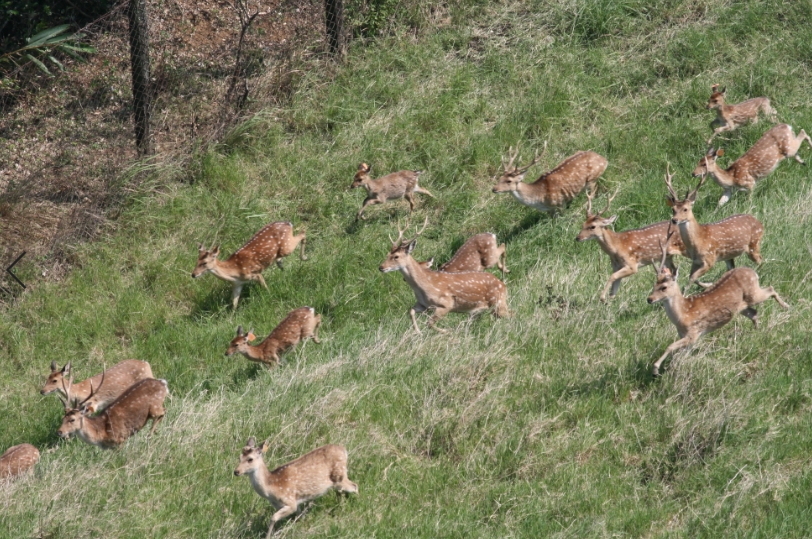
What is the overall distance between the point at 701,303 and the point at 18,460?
5.65 metres

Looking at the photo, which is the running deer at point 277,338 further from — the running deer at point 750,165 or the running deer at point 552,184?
the running deer at point 750,165

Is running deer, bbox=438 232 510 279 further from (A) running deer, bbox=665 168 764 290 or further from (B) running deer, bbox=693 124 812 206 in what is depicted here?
(B) running deer, bbox=693 124 812 206

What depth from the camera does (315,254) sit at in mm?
13219

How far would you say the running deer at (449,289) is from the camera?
1105 cm

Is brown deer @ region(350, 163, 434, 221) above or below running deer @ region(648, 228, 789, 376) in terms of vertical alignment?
below

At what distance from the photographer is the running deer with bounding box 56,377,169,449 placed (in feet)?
33.3

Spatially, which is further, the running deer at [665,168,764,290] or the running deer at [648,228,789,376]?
the running deer at [665,168,764,290]

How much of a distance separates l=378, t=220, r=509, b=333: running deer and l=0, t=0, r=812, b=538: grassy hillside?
0.84ft

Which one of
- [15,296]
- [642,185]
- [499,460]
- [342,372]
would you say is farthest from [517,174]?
[15,296]

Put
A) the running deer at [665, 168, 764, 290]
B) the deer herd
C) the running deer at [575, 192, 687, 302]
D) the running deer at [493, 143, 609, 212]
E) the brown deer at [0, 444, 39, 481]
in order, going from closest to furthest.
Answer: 1. the deer herd
2. the brown deer at [0, 444, 39, 481]
3. the running deer at [665, 168, 764, 290]
4. the running deer at [575, 192, 687, 302]
5. the running deer at [493, 143, 609, 212]

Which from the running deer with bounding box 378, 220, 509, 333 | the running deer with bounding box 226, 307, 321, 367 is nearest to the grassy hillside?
the running deer with bounding box 226, 307, 321, 367

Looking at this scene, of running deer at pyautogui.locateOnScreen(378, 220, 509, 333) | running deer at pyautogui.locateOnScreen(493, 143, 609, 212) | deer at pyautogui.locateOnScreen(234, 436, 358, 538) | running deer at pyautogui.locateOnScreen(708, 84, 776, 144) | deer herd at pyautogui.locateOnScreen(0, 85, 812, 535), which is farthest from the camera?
running deer at pyautogui.locateOnScreen(708, 84, 776, 144)

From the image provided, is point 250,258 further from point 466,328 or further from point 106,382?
point 466,328

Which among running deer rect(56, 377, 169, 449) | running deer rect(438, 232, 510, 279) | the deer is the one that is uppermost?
the deer
